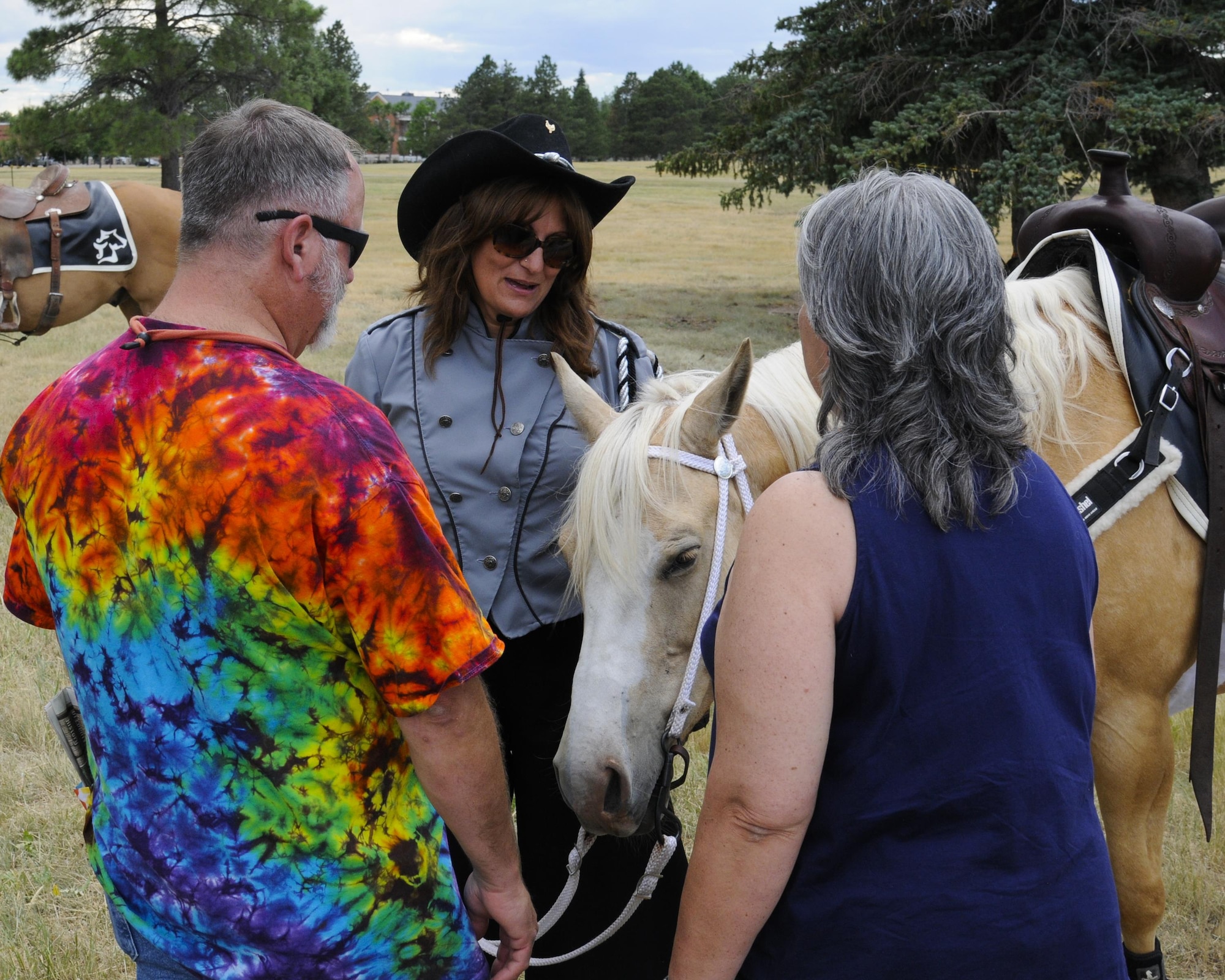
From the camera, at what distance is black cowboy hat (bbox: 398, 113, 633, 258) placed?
2.34 metres

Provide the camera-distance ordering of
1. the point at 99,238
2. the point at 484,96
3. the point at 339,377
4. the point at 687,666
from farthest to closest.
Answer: the point at 484,96 → the point at 339,377 → the point at 99,238 → the point at 687,666

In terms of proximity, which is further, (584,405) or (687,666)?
(584,405)

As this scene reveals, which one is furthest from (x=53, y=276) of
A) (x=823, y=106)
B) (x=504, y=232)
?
(x=823, y=106)

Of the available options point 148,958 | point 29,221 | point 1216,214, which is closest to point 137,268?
point 29,221

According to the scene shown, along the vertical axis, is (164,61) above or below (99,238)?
above

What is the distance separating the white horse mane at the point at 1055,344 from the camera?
2.24 m

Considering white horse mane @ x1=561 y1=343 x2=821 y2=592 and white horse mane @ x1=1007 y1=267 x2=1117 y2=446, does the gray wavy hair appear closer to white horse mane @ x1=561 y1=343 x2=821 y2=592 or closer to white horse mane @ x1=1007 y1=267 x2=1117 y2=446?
white horse mane @ x1=561 y1=343 x2=821 y2=592

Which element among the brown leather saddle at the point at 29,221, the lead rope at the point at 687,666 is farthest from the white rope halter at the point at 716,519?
the brown leather saddle at the point at 29,221

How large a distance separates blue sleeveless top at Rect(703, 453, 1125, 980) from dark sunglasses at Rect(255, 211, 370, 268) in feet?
2.91

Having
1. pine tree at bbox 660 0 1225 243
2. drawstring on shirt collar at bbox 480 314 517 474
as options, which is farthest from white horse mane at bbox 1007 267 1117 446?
pine tree at bbox 660 0 1225 243

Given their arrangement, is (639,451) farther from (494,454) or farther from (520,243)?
(520,243)

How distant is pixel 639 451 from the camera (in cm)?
198

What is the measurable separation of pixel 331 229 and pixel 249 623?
0.63m

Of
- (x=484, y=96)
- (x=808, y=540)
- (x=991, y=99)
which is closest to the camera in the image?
(x=808, y=540)
